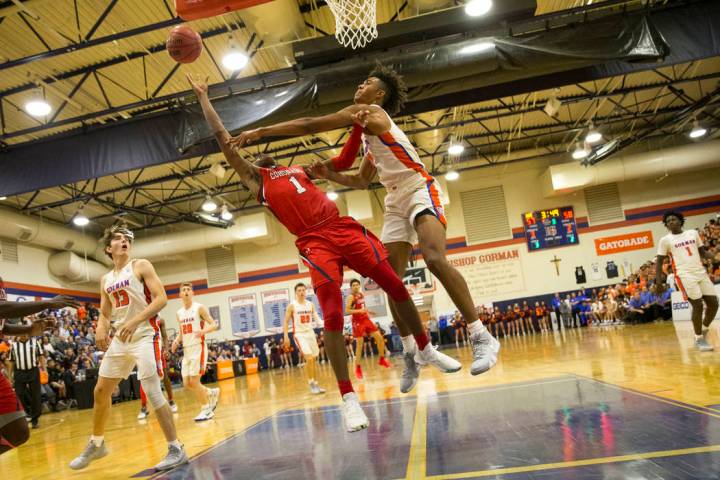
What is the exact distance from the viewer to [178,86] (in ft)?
44.2

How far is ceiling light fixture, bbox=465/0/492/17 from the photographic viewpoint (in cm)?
840

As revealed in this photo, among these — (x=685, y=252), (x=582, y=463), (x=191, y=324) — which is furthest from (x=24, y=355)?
(x=685, y=252)

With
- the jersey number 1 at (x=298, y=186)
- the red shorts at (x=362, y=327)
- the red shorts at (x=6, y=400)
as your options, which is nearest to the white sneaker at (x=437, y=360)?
the jersey number 1 at (x=298, y=186)

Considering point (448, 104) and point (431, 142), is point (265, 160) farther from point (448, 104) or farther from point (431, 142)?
point (431, 142)

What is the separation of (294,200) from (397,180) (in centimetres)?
83

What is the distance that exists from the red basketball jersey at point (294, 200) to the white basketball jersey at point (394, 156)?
1.73 ft

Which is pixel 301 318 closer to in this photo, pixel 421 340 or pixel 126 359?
pixel 126 359

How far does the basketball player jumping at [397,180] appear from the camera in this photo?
12.5 feet

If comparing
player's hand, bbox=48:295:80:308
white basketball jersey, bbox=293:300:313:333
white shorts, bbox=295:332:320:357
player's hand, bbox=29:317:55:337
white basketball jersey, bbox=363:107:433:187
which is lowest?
white shorts, bbox=295:332:320:357

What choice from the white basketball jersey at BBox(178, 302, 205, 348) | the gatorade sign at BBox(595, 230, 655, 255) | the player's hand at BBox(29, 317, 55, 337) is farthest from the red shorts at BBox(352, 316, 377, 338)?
the gatorade sign at BBox(595, 230, 655, 255)

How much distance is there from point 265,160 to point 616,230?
22.6 m

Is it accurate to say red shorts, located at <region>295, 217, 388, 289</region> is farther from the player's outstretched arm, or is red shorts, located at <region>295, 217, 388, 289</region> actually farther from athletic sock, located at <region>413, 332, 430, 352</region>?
athletic sock, located at <region>413, 332, 430, 352</region>

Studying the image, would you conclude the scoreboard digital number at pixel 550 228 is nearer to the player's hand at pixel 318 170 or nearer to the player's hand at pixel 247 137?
the player's hand at pixel 318 170

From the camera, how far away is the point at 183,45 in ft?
17.2
